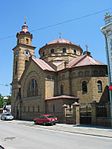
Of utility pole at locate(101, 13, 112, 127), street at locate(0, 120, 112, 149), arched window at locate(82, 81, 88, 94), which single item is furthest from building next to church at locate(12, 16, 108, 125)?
street at locate(0, 120, 112, 149)

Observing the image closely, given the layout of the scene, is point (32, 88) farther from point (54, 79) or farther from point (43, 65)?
point (54, 79)

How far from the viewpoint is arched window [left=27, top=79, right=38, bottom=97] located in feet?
149

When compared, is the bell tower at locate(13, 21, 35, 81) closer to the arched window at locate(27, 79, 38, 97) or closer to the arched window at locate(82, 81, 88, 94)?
the arched window at locate(27, 79, 38, 97)

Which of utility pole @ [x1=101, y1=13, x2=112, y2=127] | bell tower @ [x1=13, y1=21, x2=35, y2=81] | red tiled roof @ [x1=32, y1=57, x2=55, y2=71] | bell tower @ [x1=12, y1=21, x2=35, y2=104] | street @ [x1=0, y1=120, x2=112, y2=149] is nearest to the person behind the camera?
street @ [x1=0, y1=120, x2=112, y2=149]

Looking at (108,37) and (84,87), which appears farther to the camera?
(84,87)

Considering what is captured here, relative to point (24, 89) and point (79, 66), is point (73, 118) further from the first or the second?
point (24, 89)

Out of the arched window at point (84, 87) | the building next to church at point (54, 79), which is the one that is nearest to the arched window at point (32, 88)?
the building next to church at point (54, 79)

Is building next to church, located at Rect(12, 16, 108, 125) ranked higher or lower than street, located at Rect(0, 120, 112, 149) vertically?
higher

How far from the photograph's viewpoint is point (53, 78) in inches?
1715

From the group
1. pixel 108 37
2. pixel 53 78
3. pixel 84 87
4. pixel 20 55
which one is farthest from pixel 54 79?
pixel 108 37

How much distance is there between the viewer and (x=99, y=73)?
3856cm

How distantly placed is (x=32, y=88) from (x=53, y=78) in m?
5.50

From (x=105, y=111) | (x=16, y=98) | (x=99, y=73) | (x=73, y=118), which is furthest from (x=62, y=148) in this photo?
(x=16, y=98)

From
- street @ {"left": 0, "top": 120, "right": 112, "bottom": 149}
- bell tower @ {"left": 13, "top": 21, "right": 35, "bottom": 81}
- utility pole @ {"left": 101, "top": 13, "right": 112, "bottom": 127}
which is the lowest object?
street @ {"left": 0, "top": 120, "right": 112, "bottom": 149}
